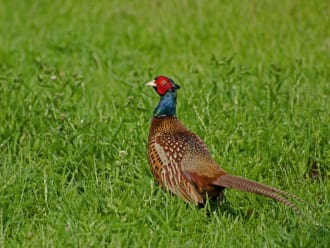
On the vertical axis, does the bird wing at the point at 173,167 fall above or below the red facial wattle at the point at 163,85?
below

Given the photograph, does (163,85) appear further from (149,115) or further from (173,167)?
(149,115)

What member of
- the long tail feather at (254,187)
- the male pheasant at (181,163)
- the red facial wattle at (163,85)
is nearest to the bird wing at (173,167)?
the male pheasant at (181,163)

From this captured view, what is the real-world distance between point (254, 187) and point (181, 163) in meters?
0.55

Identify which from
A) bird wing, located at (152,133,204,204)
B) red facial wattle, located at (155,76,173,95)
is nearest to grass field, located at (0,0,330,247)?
bird wing, located at (152,133,204,204)

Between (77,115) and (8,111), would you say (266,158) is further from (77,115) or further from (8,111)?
(8,111)

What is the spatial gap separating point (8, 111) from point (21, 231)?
156cm

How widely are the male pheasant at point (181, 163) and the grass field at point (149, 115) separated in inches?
3.6

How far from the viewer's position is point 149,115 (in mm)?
5930

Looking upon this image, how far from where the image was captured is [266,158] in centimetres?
534

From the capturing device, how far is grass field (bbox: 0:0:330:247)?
14.7 feet

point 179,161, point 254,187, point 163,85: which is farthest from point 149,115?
point 254,187

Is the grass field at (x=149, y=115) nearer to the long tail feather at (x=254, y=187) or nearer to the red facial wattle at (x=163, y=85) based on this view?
the long tail feather at (x=254, y=187)

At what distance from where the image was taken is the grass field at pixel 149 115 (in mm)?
4484

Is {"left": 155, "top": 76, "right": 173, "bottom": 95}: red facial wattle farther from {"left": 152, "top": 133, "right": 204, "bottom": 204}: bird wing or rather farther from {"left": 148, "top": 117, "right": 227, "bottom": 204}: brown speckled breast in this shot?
{"left": 152, "top": 133, "right": 204, "bottom": 204}: bird wing
